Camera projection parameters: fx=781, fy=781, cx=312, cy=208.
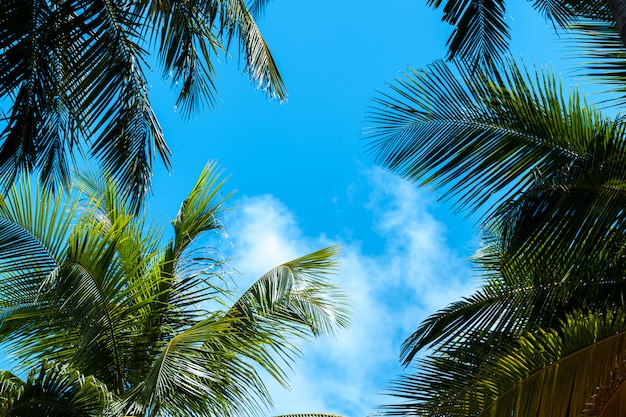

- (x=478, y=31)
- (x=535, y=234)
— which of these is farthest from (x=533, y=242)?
(x=478, y=31)

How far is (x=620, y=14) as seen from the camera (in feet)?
13.0

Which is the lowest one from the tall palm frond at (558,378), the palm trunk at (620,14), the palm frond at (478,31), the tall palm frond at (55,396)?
the tall palm frond at (55,396)

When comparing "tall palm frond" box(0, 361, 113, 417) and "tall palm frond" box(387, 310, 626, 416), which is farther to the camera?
"tall palm frond" box(0, 361, 113, 417)

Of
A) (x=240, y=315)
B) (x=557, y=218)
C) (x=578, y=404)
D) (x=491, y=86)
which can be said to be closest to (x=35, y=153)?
(x=240, y=315)

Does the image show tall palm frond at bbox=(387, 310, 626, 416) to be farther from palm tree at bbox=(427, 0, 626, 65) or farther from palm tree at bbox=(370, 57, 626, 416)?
palm tree at bbox=(427, 0, 626, 65)

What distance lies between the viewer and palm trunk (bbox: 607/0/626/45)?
12.7 ft

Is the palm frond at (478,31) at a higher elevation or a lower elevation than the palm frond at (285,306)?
higher

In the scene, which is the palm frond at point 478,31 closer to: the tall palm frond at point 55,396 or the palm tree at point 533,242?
the palm tree at point 533,242

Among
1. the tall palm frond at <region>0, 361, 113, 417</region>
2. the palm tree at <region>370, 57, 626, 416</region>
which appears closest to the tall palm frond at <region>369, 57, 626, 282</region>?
the palm tree at <region>370, 57, 626, 416</region>

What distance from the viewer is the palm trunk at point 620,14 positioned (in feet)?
12.7

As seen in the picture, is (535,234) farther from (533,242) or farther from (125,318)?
(125,318)

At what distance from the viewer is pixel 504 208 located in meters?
5.39

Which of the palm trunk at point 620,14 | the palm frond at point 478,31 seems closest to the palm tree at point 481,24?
the palm frond at point 478,31

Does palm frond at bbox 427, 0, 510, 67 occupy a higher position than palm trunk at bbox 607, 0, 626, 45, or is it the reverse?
palm frond at bbox 427, 0, 510, 67
